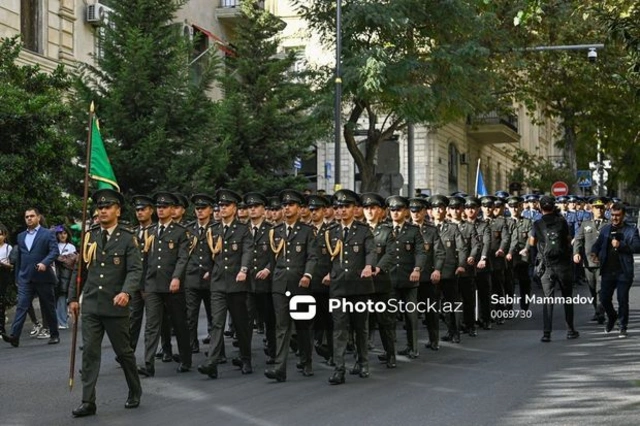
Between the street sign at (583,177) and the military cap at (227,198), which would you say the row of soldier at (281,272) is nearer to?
the military cap at (227,198)

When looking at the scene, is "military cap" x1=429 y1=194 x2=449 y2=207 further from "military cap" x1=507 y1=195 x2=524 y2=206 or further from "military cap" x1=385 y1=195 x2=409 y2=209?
"military cap" x1=507 y1=195 x2=524 y2=206

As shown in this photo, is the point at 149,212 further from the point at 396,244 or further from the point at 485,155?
the point at 485,155

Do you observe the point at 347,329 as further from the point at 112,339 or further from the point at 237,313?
the point at 112,339

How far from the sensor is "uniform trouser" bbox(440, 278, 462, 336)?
1620 centimetres

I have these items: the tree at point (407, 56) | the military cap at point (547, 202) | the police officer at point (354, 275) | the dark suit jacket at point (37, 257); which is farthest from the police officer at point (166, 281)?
the tree at point (407, 56)

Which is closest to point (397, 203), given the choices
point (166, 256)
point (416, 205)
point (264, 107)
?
point (416, 205)

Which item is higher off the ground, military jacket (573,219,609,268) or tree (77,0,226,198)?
tree (77,0,226,198)

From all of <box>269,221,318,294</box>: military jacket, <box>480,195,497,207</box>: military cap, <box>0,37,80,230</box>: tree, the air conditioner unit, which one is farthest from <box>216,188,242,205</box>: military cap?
the air conditioner unit

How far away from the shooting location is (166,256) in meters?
13.3

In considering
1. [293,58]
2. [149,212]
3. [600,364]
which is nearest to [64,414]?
[149,212]

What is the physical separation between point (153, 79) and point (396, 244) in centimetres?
1086

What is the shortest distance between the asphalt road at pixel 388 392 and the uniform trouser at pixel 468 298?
128cm

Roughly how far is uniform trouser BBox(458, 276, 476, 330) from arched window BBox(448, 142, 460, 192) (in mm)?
→ 31899

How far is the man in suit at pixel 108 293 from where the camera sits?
1047cm
